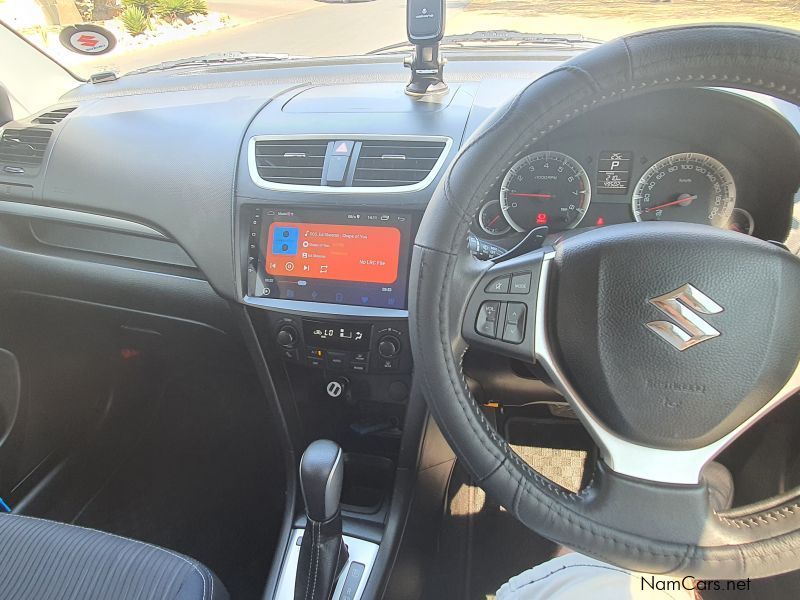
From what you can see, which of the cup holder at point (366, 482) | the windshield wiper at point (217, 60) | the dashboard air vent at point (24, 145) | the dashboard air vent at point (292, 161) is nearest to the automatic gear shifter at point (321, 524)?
the cup holder at point (366, 482)

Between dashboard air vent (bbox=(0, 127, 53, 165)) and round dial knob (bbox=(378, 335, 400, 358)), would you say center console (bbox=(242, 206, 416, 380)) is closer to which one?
round dial knob (bbox=(378, 335, 400, 358))

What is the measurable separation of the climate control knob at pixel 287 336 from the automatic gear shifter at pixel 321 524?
0.86 ft

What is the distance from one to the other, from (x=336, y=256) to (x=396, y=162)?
24 centimetres

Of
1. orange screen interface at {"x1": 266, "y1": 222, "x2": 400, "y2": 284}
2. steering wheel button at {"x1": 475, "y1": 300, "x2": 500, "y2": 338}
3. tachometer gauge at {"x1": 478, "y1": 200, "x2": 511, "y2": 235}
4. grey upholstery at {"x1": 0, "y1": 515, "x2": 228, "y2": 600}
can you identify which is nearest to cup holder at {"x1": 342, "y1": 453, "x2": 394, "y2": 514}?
grey upholstery at {"x1": 0, "y1": 515, "x2": 228, "y2": 600}

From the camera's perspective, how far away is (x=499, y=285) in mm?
972

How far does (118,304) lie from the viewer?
6.32 feet

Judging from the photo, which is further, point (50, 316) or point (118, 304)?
point (50, 316)

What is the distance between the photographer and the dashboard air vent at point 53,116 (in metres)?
1.85

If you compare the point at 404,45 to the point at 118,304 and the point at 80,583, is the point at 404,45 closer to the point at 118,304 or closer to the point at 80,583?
the point at 118,304

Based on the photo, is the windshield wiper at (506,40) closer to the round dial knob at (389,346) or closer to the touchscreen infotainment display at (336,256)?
the touchscreen infotainment display at (336,256)

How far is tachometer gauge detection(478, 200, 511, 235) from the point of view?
1.29 meters

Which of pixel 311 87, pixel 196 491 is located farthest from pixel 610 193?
pixel 196 491

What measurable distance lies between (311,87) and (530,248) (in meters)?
0.97

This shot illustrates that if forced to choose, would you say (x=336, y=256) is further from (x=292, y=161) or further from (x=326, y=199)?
(x=292, y=161)
